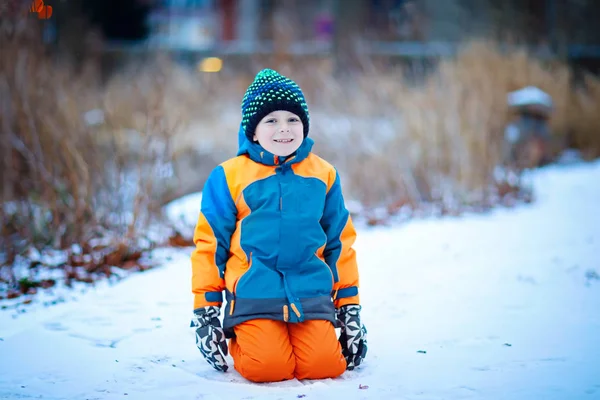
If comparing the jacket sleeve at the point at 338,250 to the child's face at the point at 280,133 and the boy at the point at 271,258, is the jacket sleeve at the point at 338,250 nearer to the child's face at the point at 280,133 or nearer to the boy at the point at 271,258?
the boy at the point at 271,258

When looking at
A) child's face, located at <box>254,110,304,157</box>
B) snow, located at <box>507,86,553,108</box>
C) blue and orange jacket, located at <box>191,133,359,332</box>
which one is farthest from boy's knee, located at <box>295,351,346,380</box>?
snow, located at <box>507,86,553,108</box>

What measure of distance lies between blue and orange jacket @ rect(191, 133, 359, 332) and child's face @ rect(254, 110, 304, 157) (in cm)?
4

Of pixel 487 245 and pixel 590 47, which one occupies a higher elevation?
pixel 590 47

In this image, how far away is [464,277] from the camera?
13.1 feet

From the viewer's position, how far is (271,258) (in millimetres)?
2508

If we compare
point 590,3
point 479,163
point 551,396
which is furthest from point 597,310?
point 590,3

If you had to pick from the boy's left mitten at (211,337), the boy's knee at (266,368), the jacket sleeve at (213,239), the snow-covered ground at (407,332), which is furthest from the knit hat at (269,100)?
the snow-covered ground at (407,332)

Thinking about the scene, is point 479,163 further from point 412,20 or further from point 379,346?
point 412,20

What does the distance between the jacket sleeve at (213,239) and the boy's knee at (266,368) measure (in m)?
0.27

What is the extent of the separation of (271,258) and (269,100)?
0.61 meters

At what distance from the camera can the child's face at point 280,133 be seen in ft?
8.34

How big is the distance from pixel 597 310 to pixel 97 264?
2911 millimetres

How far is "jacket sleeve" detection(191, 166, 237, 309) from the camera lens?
2.54 metres

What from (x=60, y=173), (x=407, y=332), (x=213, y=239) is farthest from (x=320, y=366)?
(x=60, y=173)
